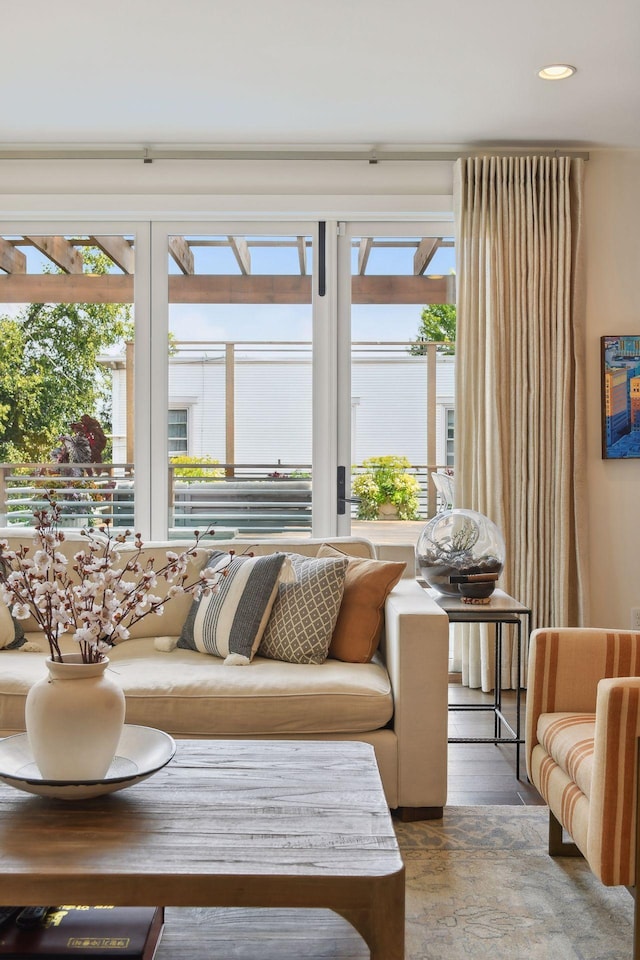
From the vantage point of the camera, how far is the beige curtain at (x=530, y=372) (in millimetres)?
4137

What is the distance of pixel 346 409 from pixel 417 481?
1.76ft

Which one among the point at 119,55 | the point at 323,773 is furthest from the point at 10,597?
the point at 119,55

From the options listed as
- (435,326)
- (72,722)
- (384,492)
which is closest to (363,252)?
(435,326)

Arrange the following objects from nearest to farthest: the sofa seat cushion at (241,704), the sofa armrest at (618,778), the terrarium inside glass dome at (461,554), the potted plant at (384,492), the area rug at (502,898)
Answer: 1. the sofa armrest at (618,778)
2. the area rug at (502,898)
3. the sofa seat cushion at (241,704)
4. the terrarium inside glass dome at (461,554)
5. the potted plant at (384,492)

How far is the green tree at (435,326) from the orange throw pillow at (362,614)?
173cm

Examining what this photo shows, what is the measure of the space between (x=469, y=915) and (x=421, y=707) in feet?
2.17

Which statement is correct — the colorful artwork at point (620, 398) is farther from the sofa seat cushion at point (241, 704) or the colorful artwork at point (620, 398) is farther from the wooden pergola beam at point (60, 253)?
the wooden pergola beam at point (60, 253)

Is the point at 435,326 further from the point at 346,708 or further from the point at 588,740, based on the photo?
the point at 588,740

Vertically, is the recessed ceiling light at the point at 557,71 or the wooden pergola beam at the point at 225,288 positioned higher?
the recessed ceiling light at the point at 557,71

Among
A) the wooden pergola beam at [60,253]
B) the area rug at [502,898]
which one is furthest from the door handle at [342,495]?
the area rug at [502,898]

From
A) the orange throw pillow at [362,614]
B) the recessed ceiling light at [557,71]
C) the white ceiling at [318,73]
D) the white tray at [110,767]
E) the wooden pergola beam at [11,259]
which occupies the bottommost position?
the white tray at [110,767]

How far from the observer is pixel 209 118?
389 centimetres

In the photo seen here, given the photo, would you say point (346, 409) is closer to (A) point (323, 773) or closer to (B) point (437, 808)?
(B) point (437, 808)

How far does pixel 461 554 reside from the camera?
10.5 feet
